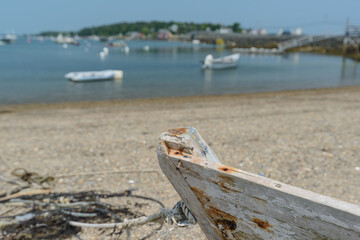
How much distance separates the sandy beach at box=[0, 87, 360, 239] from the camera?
5.43 m

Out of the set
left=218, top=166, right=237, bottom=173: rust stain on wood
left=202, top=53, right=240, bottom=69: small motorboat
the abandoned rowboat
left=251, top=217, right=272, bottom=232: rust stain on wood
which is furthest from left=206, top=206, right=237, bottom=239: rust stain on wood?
left=202, top=53, right=240, bottom=69: small motorboat

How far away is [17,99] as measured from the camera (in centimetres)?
1712

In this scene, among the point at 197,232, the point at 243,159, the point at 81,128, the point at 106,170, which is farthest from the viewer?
the point at 81,128

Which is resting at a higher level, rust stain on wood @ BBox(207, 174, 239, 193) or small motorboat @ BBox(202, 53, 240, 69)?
small motorboat @ BBox(202, 53, 240, 69)

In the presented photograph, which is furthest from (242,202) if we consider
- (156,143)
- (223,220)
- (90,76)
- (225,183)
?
(90,76)

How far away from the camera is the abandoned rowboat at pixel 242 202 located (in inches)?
64.4

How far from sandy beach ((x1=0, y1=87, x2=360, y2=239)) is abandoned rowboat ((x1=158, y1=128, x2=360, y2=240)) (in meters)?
1.77

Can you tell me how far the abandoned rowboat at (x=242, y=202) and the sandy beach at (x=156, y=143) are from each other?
1770 mm

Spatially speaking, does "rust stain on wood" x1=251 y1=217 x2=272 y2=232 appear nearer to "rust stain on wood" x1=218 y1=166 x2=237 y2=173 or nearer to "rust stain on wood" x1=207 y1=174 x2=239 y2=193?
"rust stain on wood" x1=207 y1=174 x2=239 y2=193

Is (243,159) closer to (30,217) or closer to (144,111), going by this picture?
(30,217)

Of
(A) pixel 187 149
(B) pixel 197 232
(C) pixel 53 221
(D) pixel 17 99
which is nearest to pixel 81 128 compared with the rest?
(C) pixel 53 221

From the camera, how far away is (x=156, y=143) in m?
7.64

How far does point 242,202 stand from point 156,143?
5.74 meters

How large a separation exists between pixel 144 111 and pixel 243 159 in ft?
21.7
